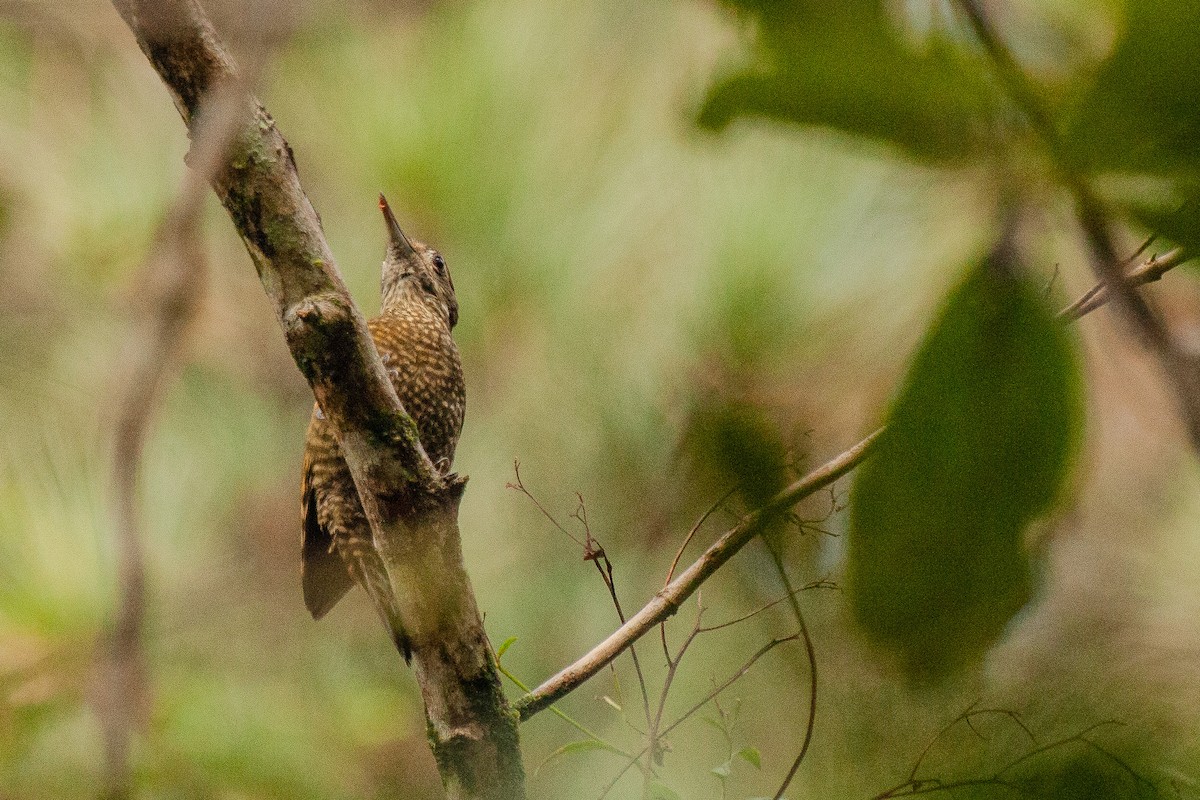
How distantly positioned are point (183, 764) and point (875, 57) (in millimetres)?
1749

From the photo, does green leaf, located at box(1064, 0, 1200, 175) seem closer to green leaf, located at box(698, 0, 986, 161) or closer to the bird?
green leaf, located at box(698, 0, 986, 161)

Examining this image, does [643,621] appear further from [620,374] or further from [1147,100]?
[1147,100]

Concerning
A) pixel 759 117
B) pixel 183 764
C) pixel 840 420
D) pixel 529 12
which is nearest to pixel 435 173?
pixel 529 12

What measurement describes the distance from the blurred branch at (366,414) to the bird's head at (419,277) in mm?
922

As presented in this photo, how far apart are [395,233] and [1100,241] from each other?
1776 mm

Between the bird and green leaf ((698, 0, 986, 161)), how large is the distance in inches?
49.3

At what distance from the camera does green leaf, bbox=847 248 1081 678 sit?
12.8 inches

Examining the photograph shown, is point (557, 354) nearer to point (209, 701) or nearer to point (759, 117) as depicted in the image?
point (209, 701)

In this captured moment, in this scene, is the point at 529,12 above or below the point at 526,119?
above

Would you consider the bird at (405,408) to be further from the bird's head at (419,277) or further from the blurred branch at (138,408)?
the blurred branch at (138,408)

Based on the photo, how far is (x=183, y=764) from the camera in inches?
69.2

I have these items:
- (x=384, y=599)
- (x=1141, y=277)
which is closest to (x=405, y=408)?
(x=384, y=599)

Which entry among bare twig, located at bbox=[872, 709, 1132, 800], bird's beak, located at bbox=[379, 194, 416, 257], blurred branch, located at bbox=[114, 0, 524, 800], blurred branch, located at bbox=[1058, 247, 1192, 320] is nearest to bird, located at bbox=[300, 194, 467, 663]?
bird's beak, located at bbox=[379, 194, 416, 257]

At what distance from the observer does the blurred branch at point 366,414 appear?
1.11 m
